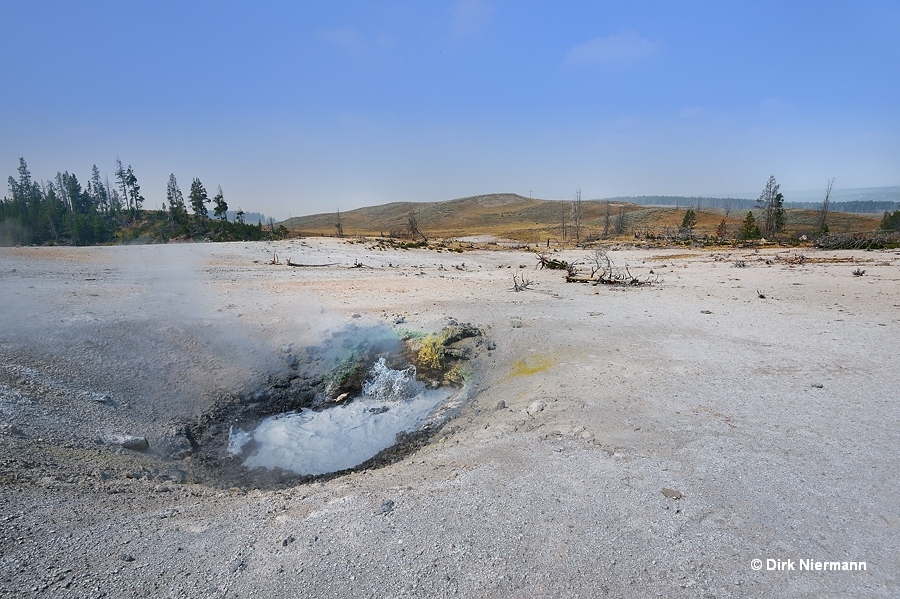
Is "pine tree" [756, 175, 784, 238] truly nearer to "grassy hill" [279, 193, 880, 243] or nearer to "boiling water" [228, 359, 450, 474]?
"grassy hill" [279, 193, 880, 243]

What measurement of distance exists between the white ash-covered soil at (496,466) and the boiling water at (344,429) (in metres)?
0.80

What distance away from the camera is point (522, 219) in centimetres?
10212

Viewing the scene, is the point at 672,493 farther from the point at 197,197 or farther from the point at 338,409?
the point at 197,197

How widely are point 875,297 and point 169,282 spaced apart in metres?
20.1

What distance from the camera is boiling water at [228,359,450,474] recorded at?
5.85 m

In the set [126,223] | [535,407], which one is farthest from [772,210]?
[126,223]

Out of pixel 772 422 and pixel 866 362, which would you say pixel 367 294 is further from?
pixel 866 362

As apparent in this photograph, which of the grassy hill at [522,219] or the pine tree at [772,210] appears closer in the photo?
the pine tree at [772,210]

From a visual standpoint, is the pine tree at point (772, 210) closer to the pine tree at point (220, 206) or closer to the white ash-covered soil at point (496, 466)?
the white ash-covered soil at point (496, 466)

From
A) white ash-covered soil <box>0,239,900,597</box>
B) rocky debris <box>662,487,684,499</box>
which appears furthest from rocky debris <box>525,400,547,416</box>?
rocky debris <box>662,487,684,499</box>

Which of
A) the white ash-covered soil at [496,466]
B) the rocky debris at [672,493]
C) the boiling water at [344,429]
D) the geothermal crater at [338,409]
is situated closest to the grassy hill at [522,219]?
the geothermal crater at [338,409]

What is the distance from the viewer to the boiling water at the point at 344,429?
585 cm

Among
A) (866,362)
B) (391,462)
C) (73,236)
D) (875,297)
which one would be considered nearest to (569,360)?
(391,462)

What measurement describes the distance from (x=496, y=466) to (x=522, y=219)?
101316 mm
